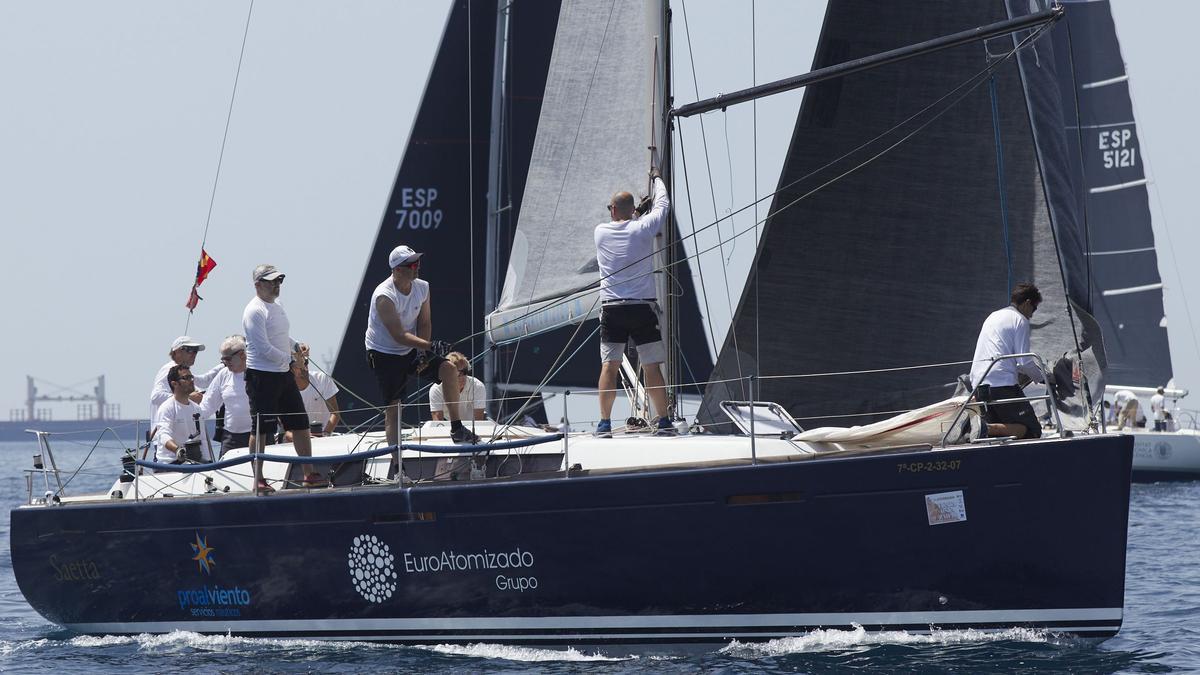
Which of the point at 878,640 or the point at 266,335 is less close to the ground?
the point at 266,335

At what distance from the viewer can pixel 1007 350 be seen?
28.8 feet

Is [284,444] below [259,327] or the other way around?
below

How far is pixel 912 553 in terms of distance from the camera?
8.49 meters

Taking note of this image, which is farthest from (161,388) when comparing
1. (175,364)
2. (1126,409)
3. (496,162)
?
(1126,409)

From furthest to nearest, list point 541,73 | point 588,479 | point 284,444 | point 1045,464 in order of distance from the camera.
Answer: point 541,73 < point 284,444 < point 588,479 < point 1045,464

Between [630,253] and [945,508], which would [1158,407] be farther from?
[945,508]

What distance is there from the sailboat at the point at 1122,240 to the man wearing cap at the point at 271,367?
80.3 feet

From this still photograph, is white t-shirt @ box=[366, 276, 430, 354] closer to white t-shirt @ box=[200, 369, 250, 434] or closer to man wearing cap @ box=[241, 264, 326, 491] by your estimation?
man wearing cap @ box=[241, 264, 326, 491]

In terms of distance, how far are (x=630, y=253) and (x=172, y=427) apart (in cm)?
371

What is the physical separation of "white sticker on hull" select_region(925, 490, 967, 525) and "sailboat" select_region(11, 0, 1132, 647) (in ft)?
0.05

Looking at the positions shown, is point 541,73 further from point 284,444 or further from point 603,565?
point 603,565

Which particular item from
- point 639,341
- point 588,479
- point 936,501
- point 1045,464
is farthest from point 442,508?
point 1045,464

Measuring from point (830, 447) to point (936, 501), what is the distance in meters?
0.81

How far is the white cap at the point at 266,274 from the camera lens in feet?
32.2
